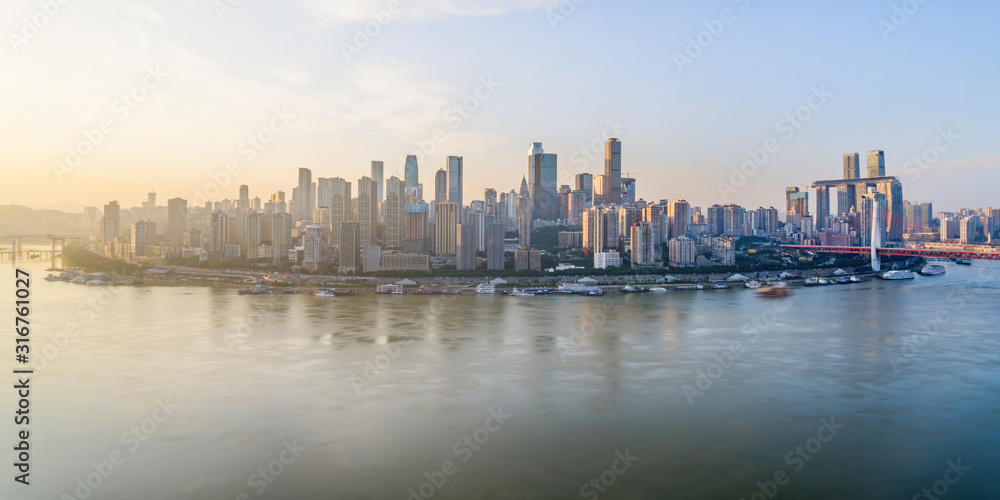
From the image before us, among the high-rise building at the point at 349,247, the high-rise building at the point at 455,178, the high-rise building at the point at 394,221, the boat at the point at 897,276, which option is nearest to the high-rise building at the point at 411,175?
the high-rise building at the point at 455,178

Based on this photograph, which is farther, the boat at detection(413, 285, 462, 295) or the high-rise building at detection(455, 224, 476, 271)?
the high-rise building at detection(455, 224, 476, 271)

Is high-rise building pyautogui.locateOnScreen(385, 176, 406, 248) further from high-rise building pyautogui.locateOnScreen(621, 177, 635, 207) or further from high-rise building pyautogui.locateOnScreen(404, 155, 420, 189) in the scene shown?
high-rise building pyautogui.locateOnScreen(621, 177, 635, 207)

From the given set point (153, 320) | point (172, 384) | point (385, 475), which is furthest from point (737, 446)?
point (153, 320)

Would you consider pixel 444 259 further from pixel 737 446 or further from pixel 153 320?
pixel 737 446

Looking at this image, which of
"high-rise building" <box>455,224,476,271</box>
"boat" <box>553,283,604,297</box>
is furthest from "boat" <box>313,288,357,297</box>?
"boat" <box>553,283,604,297</box>

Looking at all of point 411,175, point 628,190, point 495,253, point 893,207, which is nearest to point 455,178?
point 411,175

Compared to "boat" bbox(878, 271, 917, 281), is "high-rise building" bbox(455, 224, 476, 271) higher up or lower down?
higher up

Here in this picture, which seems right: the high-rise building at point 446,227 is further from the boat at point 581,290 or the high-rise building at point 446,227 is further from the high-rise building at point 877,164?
the high-rise building at point 877,164
